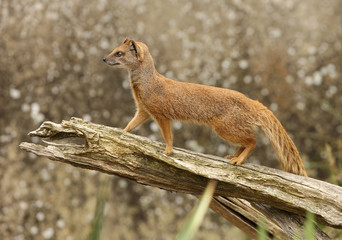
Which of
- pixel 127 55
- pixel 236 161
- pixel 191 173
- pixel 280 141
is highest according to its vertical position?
pixel 127 55

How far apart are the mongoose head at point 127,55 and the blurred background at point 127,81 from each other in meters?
1.74

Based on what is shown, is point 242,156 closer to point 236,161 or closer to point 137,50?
point 236,161

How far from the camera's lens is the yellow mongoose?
85.0 inches

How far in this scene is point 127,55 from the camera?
7.09ft

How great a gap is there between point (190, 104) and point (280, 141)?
0.59 metres

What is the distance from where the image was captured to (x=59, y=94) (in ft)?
12.9

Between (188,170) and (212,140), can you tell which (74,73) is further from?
(188,170)

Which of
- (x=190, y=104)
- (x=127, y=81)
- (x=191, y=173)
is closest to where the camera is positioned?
(x=191, y=173)

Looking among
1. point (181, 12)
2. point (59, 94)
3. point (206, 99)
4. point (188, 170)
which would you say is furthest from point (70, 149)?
point (181, 12)

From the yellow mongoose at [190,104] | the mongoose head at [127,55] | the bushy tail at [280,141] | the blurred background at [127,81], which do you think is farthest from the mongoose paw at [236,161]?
the blurred background at [127,81]

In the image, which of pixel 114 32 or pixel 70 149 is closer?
pixel 70 149

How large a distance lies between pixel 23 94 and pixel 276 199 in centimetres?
284

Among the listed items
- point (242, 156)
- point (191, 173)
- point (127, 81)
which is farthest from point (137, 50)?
point (127, 81)

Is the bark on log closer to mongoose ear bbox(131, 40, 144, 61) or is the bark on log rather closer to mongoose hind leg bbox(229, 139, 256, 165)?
mongoose hind leg bbox(229, 139, 256, 165)
